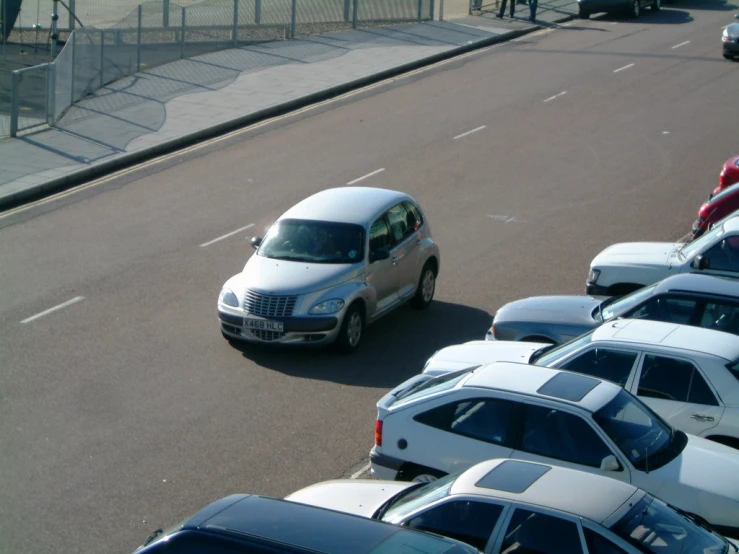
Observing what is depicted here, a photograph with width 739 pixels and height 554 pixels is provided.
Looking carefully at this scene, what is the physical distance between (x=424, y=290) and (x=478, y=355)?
13.9 ft

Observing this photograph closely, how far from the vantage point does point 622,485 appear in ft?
22.0

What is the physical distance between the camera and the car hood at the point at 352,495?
24.0ft

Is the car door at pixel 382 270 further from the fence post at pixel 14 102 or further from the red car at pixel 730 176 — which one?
the fence post at pixel 14 102

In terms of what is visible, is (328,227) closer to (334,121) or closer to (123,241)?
(123,241)

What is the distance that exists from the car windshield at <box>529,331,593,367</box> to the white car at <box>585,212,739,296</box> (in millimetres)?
3337

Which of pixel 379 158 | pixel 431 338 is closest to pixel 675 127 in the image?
pixel 379 158

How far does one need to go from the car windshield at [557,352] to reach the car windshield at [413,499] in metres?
2.85

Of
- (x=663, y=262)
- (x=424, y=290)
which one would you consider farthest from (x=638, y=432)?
(x=424, y=290)

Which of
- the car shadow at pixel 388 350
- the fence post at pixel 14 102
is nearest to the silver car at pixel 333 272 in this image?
the car shadow at pixel 388 350

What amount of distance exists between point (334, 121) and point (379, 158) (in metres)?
3.51

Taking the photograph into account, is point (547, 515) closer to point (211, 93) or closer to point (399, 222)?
point (399, 222)

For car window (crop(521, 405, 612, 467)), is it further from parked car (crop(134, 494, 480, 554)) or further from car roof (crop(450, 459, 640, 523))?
parked car (crop(134, 494, 480, 554))

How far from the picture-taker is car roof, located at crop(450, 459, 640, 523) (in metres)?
6.35

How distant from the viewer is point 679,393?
9328mm
